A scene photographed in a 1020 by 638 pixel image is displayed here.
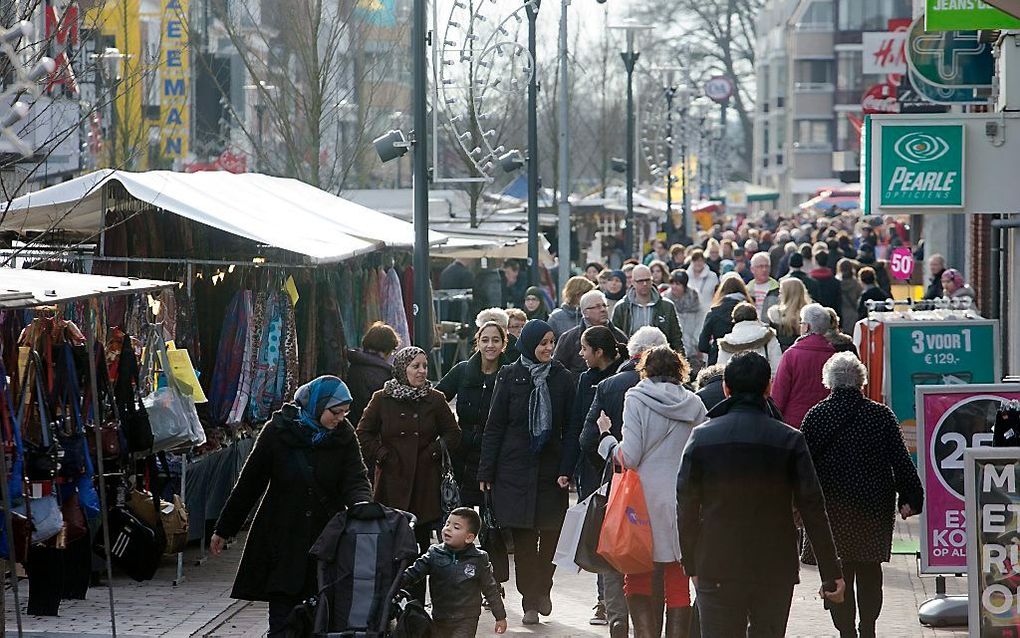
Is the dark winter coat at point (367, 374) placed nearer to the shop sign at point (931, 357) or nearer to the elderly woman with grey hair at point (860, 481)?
the shop sign at point (931, 357)

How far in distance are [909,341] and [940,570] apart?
2.49 meters

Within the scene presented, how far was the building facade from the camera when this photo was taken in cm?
9638

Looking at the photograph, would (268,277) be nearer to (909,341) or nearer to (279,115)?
(909,341)

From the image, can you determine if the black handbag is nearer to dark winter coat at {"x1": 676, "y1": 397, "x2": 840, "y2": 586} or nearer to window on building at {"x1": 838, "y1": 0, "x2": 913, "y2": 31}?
dark winter coat at {"x1": 676, "y1": 397, "x2": 840, "y2": 586}

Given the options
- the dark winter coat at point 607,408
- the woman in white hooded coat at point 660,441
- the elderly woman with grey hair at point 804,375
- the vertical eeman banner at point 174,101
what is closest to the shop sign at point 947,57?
the elderly woman with grey hair at point 804,375

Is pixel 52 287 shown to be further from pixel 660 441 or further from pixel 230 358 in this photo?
pixel 230 358

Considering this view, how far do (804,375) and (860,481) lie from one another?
3.14m

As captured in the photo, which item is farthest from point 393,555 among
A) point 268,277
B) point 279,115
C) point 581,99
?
point 581,99

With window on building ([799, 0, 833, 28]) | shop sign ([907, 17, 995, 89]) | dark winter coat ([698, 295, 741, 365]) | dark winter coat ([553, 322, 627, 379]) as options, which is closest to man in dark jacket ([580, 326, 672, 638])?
dark winter coat ([553, 322, 627, 379])

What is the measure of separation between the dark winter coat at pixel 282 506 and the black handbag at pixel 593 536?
3.51 feet

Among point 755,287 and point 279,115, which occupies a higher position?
point 279,115

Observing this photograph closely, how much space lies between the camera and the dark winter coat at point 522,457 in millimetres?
9625

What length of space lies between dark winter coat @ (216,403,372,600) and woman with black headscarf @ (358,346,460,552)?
1480mm

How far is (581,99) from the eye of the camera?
68688 millimetres
